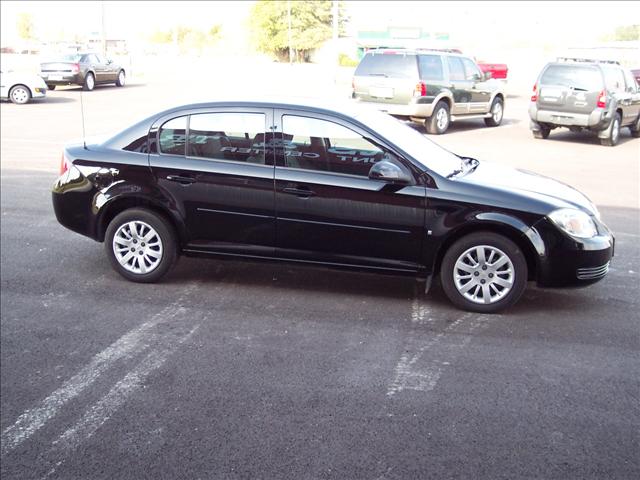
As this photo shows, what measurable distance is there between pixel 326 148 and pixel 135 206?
5.78 feet

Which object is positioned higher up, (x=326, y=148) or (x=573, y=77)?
(x=573, y=77)

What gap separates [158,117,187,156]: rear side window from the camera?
621 centimetres

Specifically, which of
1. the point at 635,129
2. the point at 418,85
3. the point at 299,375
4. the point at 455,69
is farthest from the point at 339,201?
the point at 635,129

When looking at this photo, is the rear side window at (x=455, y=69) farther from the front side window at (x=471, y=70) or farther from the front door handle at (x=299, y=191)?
the front door handle at (x=299, y=191)

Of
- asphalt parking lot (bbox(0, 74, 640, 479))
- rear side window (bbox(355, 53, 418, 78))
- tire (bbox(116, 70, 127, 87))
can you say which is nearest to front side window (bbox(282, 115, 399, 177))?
asphalt parking lot (bbox(0, 74, 640, 479))

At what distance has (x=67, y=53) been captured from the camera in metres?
30.2

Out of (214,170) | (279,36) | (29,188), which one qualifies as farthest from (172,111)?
(279,36)

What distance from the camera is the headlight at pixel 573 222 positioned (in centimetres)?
563

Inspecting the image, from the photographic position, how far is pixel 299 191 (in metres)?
5.89

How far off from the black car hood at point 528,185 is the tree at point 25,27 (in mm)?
118957

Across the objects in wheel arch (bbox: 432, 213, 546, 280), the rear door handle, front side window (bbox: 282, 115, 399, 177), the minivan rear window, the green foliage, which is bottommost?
wheel arch (bbox: 432, 213, 546, 280)

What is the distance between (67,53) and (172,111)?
2648cm

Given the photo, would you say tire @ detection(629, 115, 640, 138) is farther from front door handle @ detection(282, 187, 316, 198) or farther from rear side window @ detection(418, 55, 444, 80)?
front door handle @ detection(282, 187, 316, 198)

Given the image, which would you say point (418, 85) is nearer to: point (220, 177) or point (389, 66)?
point (389, 66)
